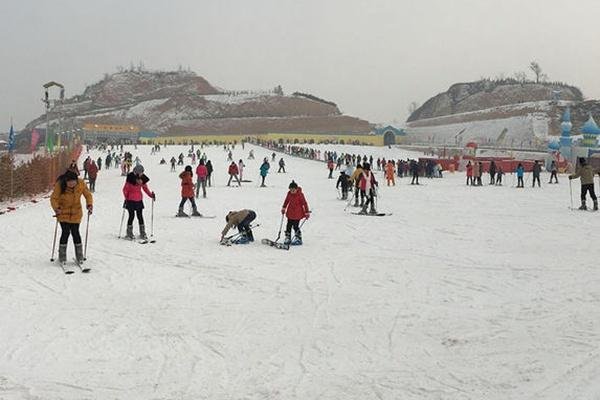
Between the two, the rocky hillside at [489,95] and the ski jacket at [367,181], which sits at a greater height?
the rocky hillside at [489,95]

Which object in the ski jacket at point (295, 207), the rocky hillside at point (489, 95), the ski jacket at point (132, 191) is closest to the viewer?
the ski jacket at point (295, 207)

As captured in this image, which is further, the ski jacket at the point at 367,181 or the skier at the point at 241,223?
the ski jacket at the point at 367,181

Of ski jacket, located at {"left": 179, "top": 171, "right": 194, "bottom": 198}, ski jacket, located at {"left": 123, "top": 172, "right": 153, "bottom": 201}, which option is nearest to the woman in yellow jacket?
ski jacket, located at {"left": 123, "top": 172, "right": 153, "bottom": 201}

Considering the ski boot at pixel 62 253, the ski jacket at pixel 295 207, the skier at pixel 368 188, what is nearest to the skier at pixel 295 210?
the ski jacket at pixel 295 207

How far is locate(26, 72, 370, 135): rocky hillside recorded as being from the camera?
395 feet

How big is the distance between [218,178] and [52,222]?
1851 cm

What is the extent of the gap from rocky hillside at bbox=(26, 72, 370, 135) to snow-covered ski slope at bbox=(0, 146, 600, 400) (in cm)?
9748

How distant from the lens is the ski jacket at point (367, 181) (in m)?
14.7

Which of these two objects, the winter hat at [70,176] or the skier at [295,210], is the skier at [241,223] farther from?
the winter hat at [70,176]

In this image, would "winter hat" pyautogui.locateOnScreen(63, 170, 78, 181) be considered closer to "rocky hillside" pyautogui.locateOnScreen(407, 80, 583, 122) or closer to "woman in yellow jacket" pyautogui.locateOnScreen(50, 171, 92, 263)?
"woman in yellow jacket" pyautogui.locateOnScreen(50, 171, 92, 263)

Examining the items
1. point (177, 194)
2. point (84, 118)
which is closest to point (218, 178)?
point (177, 194)

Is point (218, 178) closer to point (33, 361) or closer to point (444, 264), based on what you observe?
point (444, 264)

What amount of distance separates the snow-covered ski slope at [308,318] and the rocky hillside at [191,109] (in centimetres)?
9748

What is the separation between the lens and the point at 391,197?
20.4 meters
